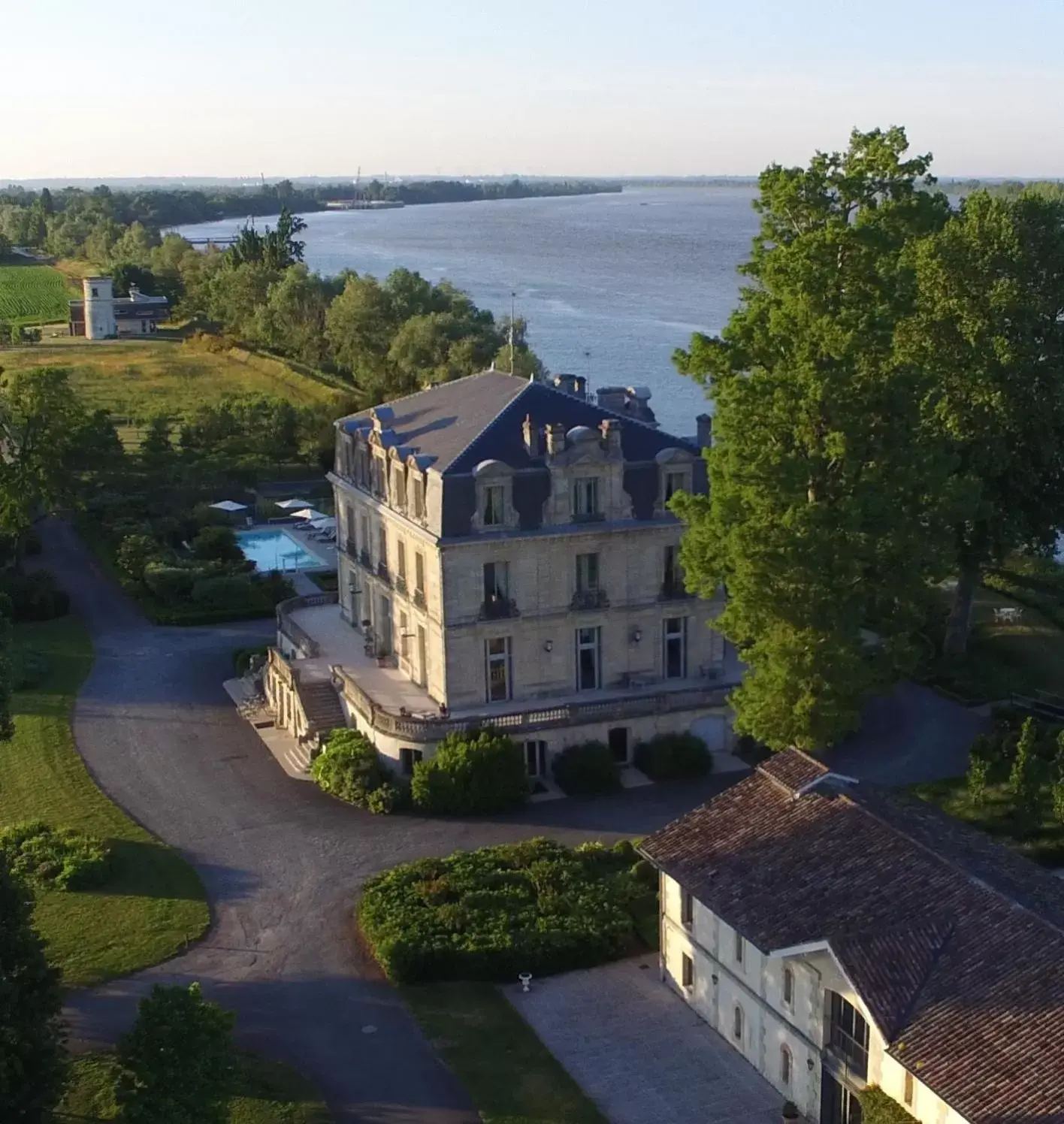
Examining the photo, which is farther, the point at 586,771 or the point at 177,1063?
the point at 586,771

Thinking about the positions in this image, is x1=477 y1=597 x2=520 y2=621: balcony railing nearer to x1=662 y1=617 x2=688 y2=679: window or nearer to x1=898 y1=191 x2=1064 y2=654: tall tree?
x1=662 y1=617 x2=688 y2=679: window

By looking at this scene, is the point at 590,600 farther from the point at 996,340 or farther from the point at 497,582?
the point at 996,340

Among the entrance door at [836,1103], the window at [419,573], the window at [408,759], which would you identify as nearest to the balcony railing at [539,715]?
the window at [408,759]

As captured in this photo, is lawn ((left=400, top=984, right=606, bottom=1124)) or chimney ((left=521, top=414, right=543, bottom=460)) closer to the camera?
lawn ((left=400, top=984, right=606, bottom=1124))

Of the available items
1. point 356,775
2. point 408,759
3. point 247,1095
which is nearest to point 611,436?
point 408,759

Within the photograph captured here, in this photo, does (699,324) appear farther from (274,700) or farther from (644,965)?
(644,965)

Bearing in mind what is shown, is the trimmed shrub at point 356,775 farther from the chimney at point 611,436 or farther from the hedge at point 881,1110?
the hedge at point 881,1110

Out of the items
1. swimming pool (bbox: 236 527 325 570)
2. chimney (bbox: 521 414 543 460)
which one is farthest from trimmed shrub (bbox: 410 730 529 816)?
swimming pool (bbox: 236 527 325 570)

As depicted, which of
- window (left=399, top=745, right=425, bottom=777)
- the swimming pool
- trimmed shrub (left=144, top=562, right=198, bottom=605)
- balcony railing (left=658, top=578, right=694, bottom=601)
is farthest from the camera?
the swimming pool
